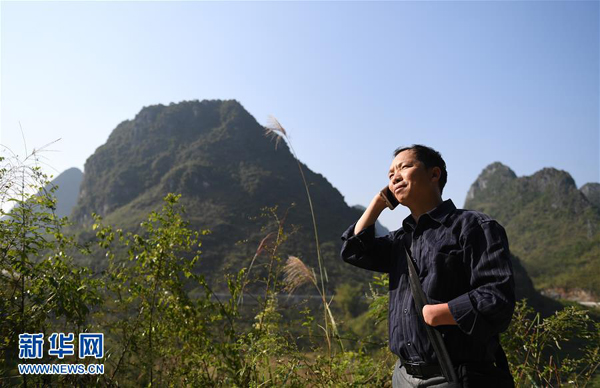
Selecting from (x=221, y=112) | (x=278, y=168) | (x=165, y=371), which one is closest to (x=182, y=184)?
(x=278, y=168)

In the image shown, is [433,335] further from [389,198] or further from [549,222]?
[549,222]

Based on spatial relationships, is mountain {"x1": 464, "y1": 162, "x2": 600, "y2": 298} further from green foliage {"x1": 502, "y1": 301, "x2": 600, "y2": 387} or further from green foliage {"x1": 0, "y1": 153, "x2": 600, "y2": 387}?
green foliage {"x1": 0, "y1": 153, "x2": 600, "y2": 387}

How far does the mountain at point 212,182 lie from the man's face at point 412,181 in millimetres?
34187

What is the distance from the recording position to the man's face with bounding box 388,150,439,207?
1539mm

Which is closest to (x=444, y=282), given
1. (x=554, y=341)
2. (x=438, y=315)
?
(x=438, y=315)

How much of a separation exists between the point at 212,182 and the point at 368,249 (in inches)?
2263

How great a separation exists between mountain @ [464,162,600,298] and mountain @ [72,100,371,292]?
25.3m

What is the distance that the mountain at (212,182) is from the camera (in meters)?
43.3

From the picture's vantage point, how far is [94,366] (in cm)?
212

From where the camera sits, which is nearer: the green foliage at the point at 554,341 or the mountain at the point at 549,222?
the green foliage at the point at 554,341

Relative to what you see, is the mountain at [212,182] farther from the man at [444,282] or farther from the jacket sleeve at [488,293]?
the jacket sleeve at [488,293]

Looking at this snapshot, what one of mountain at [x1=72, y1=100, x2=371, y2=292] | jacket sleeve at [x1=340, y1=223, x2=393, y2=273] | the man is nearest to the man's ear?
the man

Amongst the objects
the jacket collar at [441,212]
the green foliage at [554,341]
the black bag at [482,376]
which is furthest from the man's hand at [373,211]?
the green foliage at [554,341]

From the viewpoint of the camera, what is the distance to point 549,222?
6888 cm
